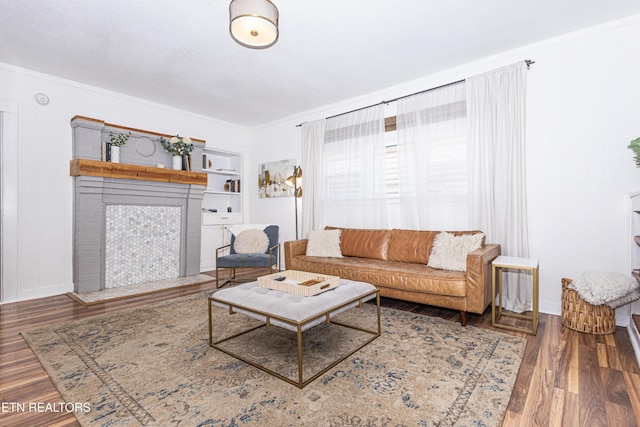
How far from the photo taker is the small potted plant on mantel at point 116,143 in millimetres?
4309

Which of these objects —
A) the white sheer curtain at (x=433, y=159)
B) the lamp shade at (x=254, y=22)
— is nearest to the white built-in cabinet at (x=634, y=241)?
the white sheer curtain at (x=433, y=159)

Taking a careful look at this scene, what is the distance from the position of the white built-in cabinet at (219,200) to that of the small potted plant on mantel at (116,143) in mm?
1374

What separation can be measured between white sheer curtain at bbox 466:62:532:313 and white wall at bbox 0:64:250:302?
4997mm

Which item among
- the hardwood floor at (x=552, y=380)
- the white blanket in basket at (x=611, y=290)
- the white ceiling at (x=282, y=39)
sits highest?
the white ceiling at (x=282, y=39)

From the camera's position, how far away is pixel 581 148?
9.68ft

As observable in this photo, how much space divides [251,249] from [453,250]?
2810mm

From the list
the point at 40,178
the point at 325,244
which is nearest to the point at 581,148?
the point at 325,244

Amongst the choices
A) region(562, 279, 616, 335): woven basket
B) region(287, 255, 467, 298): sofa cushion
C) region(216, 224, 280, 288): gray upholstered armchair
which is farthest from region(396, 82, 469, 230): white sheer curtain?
region(216, 224, 280, 288): gray upholstered armchair

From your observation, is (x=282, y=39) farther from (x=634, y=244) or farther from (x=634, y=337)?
(x=634, y=337)

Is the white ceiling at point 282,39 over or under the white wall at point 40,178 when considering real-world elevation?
over

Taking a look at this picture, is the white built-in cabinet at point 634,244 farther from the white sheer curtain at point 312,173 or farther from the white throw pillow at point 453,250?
the white sheer curtain at point 312,173

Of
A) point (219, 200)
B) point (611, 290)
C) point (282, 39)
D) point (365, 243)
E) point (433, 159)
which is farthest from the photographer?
point (219, 200)

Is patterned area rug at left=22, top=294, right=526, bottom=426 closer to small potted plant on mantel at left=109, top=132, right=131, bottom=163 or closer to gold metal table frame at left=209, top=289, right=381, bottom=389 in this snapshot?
gold metal table frame at left=209, top=289, right=381, bottom=389

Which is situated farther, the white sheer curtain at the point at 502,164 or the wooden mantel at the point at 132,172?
the wooden mantel at the point at 132,172
